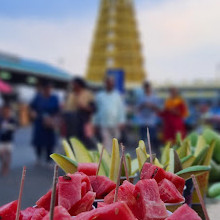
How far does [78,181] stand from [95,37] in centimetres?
5896

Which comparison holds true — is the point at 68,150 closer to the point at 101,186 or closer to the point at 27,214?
the point at 101,186

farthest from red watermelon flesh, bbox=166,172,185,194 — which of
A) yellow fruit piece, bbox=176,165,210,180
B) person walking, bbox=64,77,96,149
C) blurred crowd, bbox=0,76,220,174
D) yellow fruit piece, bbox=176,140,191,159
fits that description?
person walking, bbox=64,77,96,149

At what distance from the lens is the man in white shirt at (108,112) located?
6770 millimetres

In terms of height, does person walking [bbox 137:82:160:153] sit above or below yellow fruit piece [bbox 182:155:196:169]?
above

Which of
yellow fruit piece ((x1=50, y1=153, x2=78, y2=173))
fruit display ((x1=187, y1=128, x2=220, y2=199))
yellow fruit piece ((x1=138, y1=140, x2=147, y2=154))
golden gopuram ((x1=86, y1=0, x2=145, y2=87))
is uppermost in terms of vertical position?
golden gopuram ((x1=86, y1=0, x2=145, y2=87))

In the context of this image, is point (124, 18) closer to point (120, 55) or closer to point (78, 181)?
point (120, 55)

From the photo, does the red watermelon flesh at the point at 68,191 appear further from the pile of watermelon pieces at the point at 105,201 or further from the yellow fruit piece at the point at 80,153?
the yellow fruit piece at the point at 80,153

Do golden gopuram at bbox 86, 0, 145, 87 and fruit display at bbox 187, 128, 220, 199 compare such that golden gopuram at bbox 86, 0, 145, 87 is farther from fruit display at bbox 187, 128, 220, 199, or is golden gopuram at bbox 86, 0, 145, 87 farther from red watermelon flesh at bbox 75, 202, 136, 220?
red watermelon flesh at bbox 75, 202, 136, 220

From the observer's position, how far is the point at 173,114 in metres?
7.87

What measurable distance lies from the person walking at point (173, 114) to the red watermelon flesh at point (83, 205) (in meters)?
6.47

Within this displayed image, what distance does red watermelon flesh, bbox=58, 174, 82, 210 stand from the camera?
1202mm

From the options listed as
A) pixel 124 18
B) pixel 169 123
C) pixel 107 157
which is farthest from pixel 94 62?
pixel 107 157

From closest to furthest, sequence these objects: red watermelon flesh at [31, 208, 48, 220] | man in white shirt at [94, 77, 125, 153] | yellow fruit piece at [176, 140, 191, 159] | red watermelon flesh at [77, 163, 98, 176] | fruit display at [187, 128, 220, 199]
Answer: red watermelon flesh at [31, 208, 48, 220] → red watermelon flesh at [77, 163, 98, 176] → yellow fruit piece at [176, 140, 191, 159] → fruit display at [187, 128, 220, 199] → man in white shirt at [94, 77, 125, 153]

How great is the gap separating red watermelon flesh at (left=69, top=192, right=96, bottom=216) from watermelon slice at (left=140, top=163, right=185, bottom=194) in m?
0.24
